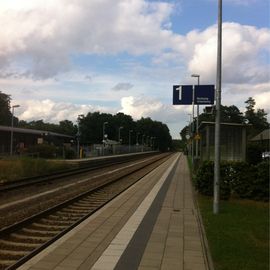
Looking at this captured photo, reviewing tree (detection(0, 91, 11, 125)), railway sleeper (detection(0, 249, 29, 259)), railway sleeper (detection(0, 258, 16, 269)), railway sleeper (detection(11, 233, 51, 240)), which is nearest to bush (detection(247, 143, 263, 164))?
railway sleeper (detection(11, 233, 51, 240))

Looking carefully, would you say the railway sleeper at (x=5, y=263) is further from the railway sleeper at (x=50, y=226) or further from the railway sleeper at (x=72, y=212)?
the railway sleeper at (x=72, y=212)

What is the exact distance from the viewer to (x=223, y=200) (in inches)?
673

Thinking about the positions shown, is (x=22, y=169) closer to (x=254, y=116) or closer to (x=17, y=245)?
(x=17, y=245)

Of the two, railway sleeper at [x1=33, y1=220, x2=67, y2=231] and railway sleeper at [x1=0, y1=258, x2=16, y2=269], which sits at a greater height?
railway sleeper at [x1=33, y1=220, x2=67, y2=231]

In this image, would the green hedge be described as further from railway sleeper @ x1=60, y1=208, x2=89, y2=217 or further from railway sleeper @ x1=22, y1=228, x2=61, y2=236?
railway sleeper @ x1=22, y1=228, x2=61, y2=236

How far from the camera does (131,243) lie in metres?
9.27

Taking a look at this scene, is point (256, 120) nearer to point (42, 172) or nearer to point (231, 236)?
point (42, 172)

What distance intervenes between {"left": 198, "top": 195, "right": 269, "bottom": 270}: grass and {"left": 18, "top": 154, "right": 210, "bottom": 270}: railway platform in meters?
0.27

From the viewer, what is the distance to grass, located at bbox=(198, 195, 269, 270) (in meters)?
7.83

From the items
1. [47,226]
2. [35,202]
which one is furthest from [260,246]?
[35,202]

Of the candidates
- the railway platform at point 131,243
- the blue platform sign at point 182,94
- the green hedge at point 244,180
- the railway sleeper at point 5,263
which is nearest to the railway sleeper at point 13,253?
the railway sleeper at point 5,263

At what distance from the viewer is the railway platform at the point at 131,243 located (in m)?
7.66

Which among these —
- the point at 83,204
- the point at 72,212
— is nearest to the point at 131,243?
the point at 72,212

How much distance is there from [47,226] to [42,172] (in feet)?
77.5
